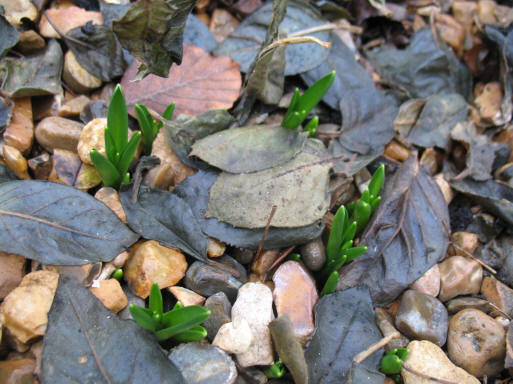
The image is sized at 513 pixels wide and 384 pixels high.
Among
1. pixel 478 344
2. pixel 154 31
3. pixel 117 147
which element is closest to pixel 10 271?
pixel 117 147

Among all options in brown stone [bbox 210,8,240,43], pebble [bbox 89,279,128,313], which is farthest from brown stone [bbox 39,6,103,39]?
pebble [bbox 89,279,128,313]

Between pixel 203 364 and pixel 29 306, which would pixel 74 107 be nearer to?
pixel 29 306

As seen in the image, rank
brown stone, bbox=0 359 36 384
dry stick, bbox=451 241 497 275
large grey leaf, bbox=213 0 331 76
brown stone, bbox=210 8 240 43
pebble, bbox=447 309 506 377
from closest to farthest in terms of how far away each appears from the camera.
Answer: brown stone, bbox=0 359 36 384 → pebble, bbox=447 309 506 377 → dry stick, bbox=451 241 497 275 → large grey leaf, bbox=213 0 331 76 → brown stone, bbox=210 8 240 43

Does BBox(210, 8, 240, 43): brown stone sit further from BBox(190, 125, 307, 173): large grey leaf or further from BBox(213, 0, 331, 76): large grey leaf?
BBox(190, 125, 307, 173): large grey leaf

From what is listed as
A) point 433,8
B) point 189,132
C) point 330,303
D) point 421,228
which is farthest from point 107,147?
point 433,8

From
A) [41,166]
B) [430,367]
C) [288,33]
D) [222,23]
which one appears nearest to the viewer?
[430,367]

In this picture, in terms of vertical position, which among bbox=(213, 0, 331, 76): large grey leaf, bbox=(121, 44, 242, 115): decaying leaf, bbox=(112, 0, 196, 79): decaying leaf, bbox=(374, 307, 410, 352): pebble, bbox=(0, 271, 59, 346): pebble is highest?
bbox=(112, 0, 196, 79): decaying leaf

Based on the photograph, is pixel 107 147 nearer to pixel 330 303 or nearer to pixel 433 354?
pixel 330 303
